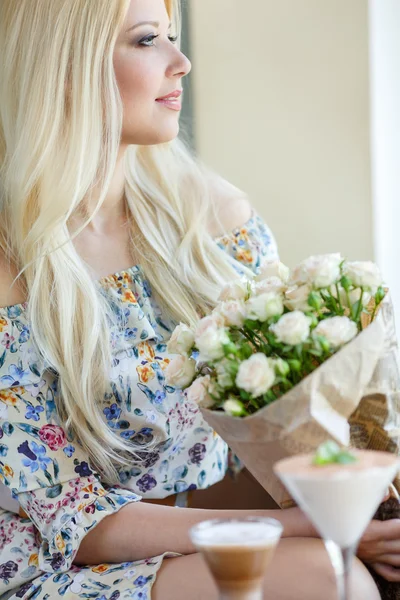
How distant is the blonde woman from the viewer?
1448mm

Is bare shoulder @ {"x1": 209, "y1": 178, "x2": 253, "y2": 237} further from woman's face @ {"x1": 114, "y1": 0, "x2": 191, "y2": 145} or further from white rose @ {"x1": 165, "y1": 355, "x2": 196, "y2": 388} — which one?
white rose @ {"x1": 165, "y1": 355, "x2": 196, "y2": 388}

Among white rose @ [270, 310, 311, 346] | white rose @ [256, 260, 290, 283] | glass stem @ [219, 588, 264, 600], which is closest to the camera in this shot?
glass stem @ [219, 588, 264, 600]

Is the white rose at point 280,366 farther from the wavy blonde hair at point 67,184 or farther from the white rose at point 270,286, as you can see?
the wavy blonde hair at point 67,184

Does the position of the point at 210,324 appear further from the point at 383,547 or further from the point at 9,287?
the point at 9,287

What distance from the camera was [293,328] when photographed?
99 centimetres

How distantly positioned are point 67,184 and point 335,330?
0.80 metres

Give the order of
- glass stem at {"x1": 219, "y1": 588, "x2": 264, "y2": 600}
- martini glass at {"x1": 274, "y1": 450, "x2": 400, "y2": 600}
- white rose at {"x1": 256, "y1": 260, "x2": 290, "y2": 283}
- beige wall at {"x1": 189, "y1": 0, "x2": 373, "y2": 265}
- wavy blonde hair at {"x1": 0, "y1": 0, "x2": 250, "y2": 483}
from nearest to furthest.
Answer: martini glass at {"x1": 274, "y1": 450, "x2": 400, "y2": 600} → glass stem at {"x1": 219, "y1": 588, "x2": 264, "y2": 600} → white rose at {"x1": 256, "y1": 260, "x2": 290, "y2": 283} → wavy blonde hair at {"x1": 0, "y1": 0, "x2": 250, "y2": 483} → beige wall at {"x1": 189, "y1": 0, "x2": 373, "y2": 265}

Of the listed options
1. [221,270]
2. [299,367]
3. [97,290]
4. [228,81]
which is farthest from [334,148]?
[299,367]

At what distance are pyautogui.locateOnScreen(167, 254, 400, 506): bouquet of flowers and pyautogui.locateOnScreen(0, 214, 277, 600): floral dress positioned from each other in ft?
1.23

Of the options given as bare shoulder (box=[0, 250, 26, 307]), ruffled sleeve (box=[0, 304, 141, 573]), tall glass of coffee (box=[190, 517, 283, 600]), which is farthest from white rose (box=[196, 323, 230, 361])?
bare shoulder (box=[0, 250, 26, 307])

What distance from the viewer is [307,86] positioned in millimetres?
2240

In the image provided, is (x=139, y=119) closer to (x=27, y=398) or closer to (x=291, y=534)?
(x=27, y=398)

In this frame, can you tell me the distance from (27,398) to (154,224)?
0.51m

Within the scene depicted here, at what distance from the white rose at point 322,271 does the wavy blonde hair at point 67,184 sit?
1.99 ft
